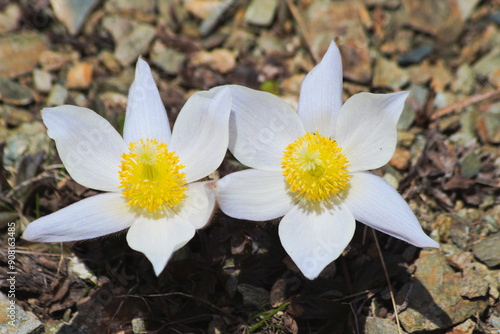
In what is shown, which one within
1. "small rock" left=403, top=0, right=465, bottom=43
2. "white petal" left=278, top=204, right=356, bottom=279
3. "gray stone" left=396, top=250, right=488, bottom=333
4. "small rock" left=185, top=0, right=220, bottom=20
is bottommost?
"gray stone" left=396, top=250, right=488, bottom=333

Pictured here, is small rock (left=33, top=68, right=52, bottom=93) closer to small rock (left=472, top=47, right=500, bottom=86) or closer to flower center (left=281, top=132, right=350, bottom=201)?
flower center (left=281, top=132, right=350, bottom=201)

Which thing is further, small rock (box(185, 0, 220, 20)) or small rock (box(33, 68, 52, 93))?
small rock (box(185, 0, 220, 20))

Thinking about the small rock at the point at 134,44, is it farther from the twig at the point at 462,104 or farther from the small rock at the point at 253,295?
the twig at the point at 462,104

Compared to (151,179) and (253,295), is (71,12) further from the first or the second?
(253,295)

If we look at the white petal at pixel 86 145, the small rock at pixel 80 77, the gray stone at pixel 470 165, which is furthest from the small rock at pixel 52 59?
the gray stone at pixel 470 165

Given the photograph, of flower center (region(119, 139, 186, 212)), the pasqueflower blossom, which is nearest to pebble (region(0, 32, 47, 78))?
flower center (region(119, 139, 186, 212))

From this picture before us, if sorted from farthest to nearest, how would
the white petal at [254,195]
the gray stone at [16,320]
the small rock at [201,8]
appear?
1. the small rock at [201,8]
2. the gray stone at [16,320]
3. the white petal at [254,195]

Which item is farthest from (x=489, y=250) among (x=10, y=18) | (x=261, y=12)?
(x=10, y=18)
